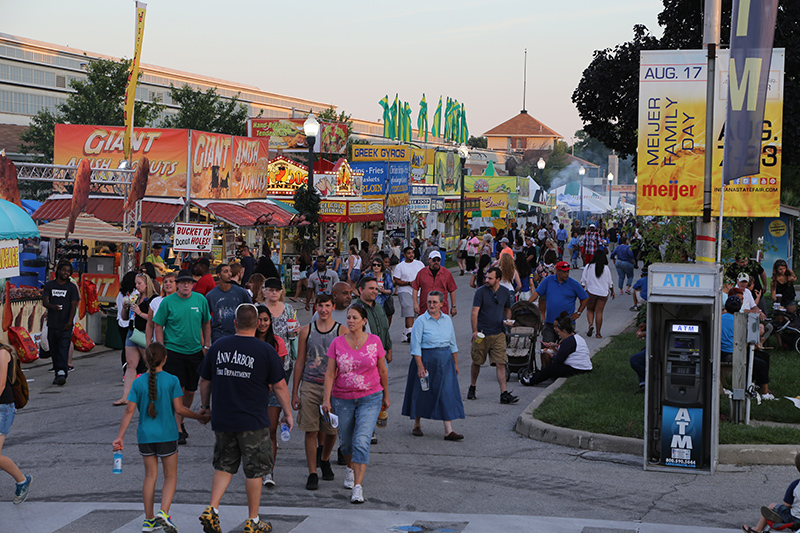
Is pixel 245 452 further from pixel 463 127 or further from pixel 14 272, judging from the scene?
pixel 463 127

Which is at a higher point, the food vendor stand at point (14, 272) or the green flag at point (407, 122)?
the green flag at point (407, 122)

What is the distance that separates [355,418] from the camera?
7957 millimetres

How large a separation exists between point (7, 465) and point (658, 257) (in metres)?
12.1

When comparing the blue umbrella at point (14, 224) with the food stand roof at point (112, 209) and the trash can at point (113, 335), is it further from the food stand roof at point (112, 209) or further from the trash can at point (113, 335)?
the food stand roof at point (112, 209)

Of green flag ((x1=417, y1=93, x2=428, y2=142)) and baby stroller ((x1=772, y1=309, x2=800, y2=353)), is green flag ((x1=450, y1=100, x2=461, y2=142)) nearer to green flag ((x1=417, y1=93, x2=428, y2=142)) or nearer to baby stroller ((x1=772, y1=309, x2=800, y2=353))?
green flag ((x1=417, y1=93, x2=428, y2=142))

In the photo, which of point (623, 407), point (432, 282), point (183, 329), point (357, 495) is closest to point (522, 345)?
point (432, 282)

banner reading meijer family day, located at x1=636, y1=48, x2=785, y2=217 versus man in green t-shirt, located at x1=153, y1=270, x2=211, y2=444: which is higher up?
banner reading meijer family day, located at x1=636, y1=48, x2=785, y2=217

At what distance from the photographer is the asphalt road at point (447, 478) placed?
759 centimetres

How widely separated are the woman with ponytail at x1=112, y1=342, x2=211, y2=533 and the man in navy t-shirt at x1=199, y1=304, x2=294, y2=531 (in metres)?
0.34

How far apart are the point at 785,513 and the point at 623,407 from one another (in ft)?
14.2

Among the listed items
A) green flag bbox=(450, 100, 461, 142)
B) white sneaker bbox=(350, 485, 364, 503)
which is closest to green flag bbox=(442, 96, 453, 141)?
green flag bbox=(450, 100, 461, 142)

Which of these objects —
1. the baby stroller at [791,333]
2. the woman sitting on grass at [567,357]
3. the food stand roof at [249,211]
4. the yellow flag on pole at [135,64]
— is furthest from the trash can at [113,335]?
the baby stroller at [791,333]

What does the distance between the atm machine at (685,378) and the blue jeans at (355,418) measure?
2.77m

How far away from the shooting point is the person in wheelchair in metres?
6.40
